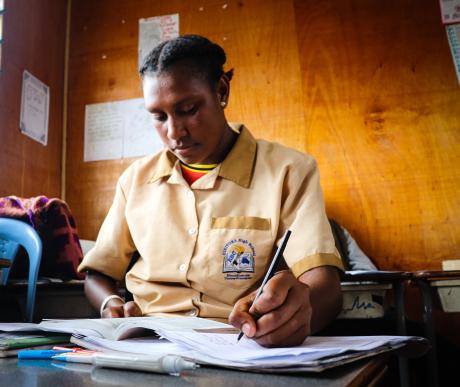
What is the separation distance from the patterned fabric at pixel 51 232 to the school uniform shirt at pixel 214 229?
19.0 inches

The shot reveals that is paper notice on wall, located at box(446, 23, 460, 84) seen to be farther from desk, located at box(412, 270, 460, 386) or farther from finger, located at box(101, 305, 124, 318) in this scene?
finger, located at box(101, 305, 124, 318)

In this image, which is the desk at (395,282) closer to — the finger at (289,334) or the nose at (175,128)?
the nose at (175,128)

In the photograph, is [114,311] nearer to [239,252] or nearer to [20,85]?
[239,252]

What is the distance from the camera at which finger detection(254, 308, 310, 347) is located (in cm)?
57

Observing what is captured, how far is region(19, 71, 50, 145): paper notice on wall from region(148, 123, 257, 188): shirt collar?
1410 millimetres

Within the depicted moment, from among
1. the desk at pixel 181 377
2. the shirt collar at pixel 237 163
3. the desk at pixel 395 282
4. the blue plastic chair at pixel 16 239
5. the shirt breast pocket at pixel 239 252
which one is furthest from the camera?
the desk at pixel 395 282

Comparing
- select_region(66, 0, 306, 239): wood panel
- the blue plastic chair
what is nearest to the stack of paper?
the blue plastic chair

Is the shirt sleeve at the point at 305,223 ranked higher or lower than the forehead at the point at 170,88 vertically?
lower

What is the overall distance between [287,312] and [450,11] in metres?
2.28

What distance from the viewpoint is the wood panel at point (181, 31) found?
2.46 meters

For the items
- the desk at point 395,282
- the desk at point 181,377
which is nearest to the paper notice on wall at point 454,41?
the desk at point 395,282

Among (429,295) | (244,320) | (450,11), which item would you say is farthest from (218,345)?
(450,11)

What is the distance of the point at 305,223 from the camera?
979 millimetres

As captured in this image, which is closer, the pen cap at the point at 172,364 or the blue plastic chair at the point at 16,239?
the pen cap at the point at 172,364
